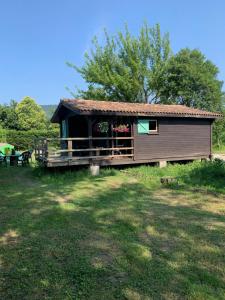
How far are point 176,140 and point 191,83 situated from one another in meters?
19.4

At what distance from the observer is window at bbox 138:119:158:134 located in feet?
57.0

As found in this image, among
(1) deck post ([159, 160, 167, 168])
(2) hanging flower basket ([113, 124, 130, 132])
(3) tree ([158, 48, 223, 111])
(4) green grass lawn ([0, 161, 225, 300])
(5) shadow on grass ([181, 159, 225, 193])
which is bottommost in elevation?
(4) green grass lawn ([0, 161, 225, 300])

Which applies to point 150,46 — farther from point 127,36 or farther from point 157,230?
point 157,230

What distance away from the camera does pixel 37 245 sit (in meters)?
5.87

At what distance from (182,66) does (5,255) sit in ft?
110

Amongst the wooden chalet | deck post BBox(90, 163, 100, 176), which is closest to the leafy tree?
the wooden chalet

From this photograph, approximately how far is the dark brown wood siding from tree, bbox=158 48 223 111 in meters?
16.9

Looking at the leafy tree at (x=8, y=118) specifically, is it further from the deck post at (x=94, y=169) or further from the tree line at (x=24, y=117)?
the deck post at (x=94, y=169)

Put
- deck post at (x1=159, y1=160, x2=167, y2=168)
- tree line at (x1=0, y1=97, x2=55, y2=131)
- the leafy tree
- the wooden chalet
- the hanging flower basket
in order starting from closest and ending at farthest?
the wooden chalet < the hanging flower basket < deck post at (x1=159, y1=160, x2=167, y2=168) < the leafy tree < tree line at (x1=0, y1=97, x2=55, y2=131)

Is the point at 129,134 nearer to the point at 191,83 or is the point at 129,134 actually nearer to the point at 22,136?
the point at 191,83

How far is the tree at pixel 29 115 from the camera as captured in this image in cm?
5462

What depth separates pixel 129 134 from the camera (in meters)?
18.4

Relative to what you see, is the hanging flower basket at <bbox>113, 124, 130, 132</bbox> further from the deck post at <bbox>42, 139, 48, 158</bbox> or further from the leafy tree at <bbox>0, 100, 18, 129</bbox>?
the leafy tree at <bbox>0, 100, 18, 129</bbox>

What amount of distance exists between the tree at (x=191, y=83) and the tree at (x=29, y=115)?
25.4 meters
